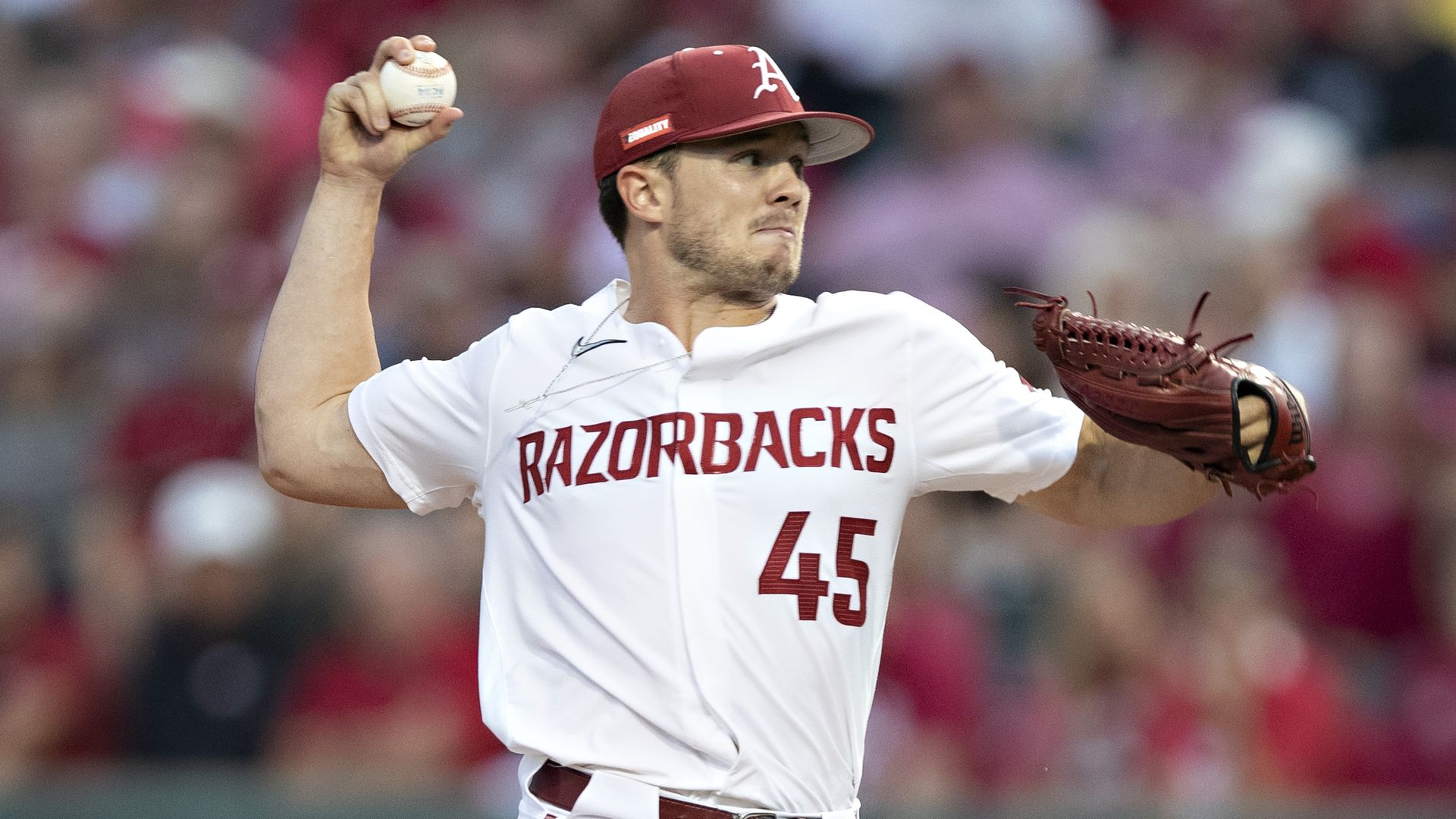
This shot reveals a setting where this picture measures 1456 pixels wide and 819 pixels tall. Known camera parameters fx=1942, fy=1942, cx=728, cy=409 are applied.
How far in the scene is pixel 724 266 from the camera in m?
3.36

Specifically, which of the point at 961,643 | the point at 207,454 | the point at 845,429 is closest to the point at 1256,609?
the point at 961,643

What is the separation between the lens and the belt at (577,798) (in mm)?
3066

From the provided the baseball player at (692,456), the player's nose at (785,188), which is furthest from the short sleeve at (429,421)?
the player's nose at (785,188)

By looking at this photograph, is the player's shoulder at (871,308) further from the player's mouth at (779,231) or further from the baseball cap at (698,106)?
the baseball cap at (698,106)

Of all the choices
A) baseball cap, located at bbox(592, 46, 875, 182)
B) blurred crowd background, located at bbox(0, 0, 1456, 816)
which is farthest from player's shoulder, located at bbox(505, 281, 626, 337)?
blurred crowd background, located at bbox(0, 0, 1456, 816)

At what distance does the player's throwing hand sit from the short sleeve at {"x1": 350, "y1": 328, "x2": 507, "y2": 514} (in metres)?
0.41

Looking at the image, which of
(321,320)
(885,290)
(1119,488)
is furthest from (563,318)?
(885,290)

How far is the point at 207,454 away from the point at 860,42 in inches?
123

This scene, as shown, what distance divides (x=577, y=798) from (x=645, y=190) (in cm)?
Answer: 108

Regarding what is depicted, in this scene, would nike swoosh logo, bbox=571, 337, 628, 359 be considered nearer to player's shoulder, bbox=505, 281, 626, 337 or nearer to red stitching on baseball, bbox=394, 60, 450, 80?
player's shoulder, bbox=505, 281, 626, 337

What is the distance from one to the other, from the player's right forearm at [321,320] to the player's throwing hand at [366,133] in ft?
0.09

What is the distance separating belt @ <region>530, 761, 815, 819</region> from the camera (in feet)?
10.1

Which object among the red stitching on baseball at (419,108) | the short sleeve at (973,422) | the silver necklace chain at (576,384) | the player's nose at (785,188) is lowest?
the short sleeve at (973,422)

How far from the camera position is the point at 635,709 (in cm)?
311
